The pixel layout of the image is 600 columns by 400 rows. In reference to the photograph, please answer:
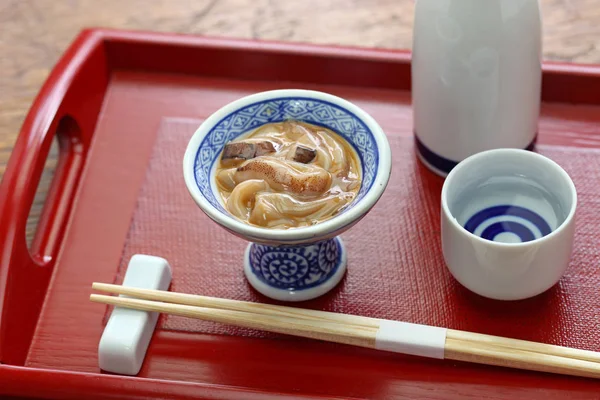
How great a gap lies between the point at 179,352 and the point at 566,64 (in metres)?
0.86

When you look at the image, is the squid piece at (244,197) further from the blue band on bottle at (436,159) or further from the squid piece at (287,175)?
the blue band on bottle at (436,159)

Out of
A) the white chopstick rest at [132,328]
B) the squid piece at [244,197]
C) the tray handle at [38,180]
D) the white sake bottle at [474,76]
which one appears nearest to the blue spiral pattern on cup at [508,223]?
the white sake bottle at [474,76]

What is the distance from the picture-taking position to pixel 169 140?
164 centimetres

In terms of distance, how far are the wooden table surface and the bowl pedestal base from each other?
650 millimetres

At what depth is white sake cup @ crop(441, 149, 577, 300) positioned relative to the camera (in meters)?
1.23

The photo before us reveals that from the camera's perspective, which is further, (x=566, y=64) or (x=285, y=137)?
(x=566, y=64)

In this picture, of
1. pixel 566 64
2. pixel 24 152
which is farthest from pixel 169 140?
pixel 566 64

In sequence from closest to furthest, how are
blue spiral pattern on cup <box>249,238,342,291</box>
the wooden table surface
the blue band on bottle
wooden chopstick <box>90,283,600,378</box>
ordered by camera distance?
wooden chopstick <box>90,283,600,378</box>
blue spiral pattern on cup <box>249,238,342,291</box>
the blue band on bottle
the wooden table surface

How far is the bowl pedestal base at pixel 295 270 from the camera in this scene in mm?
1345

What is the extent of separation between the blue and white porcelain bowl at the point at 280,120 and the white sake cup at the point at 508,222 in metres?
0.13

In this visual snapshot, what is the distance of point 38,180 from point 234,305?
43cm

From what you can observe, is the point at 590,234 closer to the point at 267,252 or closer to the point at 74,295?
the point at 267,252

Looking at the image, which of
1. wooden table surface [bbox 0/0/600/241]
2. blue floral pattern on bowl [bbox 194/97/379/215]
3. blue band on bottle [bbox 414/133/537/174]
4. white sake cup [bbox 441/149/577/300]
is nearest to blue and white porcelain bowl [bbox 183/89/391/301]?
blue floral pattern on bowl [bbox 194/97/379/215]

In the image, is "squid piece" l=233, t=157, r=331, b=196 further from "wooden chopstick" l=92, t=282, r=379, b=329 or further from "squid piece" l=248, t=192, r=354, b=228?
"wooden chopstick" l=92, t=282, r=379, b=329
